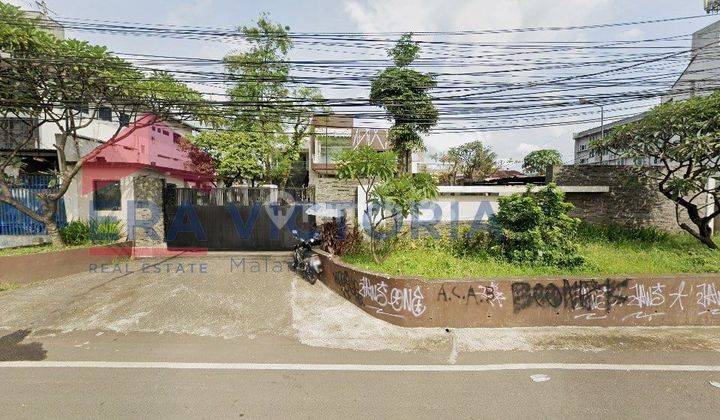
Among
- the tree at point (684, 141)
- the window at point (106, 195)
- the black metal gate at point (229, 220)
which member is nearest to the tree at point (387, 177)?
the black metal gate at point (229, 220)

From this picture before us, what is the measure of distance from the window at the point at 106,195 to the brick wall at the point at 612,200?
1249 centimetres

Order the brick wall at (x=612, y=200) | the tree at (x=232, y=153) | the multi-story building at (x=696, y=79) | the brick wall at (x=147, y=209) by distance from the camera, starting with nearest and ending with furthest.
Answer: the multi-story building at (x=696, y=79) → the brick wall at (x=612, y=200) → the brick wall at (x=147, y=209) → the tree at (x=232, y=153)

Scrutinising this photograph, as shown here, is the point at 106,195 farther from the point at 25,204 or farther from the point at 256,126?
the point at 256,126

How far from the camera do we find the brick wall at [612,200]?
7996mm

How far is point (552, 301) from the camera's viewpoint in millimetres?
4766

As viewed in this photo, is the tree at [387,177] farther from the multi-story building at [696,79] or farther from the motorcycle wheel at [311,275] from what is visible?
the multi-story building at [696,79]

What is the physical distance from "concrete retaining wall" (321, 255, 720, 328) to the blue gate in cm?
937

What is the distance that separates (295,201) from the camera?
9438 millimetres

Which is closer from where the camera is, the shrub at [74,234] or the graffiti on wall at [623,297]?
the graffiti on wall at [623,297]

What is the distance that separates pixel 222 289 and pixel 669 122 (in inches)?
391

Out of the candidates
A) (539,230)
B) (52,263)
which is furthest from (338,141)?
(539,230)

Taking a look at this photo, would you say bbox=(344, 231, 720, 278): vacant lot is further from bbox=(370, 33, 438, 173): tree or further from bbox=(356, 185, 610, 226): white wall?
bbox=(370, 33, 438, 173): tree

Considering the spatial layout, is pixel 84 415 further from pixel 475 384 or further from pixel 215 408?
pixel 475 384

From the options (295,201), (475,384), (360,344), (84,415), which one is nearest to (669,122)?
(475,384)
